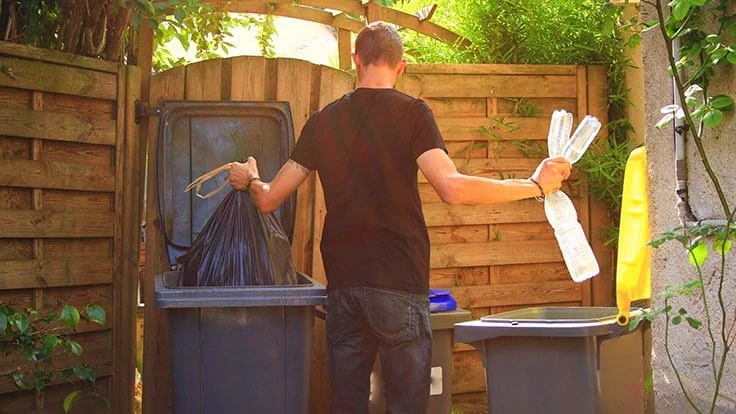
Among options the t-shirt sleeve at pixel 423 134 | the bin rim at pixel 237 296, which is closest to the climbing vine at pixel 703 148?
the t-shirt sleeve at pixel 423 134

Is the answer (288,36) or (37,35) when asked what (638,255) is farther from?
(288,36)

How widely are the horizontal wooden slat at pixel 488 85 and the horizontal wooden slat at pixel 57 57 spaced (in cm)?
163

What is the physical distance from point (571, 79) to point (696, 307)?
2.82 meters

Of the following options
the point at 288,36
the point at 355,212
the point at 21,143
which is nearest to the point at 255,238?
the point at 355,212

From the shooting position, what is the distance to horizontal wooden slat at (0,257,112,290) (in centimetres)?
423

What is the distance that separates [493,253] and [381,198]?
94.5 inches

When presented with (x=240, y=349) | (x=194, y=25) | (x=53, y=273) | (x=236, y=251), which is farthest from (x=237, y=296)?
(x=194, y=25)

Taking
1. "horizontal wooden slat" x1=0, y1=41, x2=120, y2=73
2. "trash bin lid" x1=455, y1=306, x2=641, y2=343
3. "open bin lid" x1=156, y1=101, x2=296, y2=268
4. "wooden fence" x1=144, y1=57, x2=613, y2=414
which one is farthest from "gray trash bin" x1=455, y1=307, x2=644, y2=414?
"horizontal wooden slat" x1=0, y1=41, x2=120, y2=73

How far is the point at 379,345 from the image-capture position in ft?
10.5

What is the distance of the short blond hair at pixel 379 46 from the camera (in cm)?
331

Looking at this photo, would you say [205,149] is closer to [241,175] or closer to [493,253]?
[241,175]

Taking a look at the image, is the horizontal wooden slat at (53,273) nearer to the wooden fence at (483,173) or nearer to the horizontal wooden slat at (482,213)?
the wooden fence at (483,173)

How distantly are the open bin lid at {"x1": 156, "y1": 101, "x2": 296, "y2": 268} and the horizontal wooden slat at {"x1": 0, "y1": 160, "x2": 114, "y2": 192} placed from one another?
0.96 feet

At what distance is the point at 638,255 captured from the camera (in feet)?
10.8
